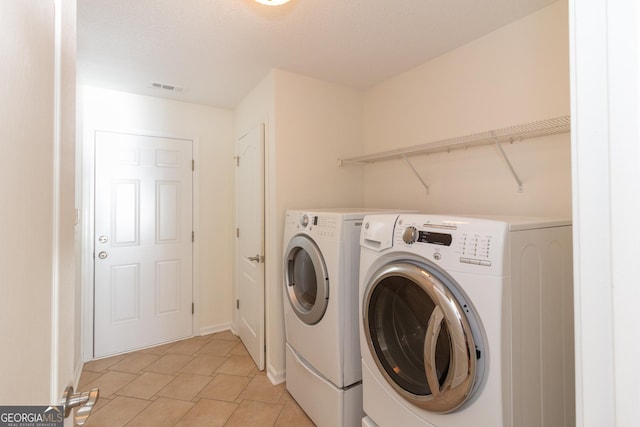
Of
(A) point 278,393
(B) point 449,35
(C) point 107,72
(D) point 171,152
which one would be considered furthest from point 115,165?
(B) point 449,35

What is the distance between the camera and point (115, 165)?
2564 mm

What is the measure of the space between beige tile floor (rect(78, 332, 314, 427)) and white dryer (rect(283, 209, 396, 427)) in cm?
31

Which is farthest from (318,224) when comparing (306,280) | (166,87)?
(166,87)

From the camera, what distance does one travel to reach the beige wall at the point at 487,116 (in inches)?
56.8

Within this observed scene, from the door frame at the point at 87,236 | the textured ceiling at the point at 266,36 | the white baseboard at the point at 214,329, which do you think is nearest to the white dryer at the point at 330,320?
the textured ceiling at the point at 266,36

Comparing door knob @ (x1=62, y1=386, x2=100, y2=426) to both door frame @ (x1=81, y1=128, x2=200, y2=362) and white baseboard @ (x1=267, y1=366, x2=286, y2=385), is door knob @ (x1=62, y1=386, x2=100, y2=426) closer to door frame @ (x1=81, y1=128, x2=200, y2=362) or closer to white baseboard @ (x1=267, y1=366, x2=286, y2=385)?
white baseboard @ (x1=267, y1=366, x2=286, y2=385)

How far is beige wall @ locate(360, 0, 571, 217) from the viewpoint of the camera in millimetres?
1443

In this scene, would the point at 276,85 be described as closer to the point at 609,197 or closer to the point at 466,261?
the point at 466,261

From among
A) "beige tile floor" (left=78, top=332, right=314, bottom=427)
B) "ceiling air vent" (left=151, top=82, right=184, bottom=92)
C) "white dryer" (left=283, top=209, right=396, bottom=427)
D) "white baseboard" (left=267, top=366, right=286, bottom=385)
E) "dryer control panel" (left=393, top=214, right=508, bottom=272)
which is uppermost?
"ceiling air vent" (left=151, top=82, right=184, bottom=92)

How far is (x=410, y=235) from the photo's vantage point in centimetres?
115

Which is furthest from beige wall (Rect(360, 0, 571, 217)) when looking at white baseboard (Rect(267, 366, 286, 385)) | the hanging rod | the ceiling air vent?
the ceiling air vent

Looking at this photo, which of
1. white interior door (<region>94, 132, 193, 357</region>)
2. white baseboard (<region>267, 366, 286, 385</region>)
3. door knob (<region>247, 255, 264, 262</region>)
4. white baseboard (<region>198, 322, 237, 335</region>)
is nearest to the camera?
white baseboard (<region>267, 366, 286, 385</region>)

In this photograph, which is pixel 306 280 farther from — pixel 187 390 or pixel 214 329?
pixel 214 329

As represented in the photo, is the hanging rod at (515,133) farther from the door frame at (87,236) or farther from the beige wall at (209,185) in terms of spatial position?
the door frame at (87,236)
